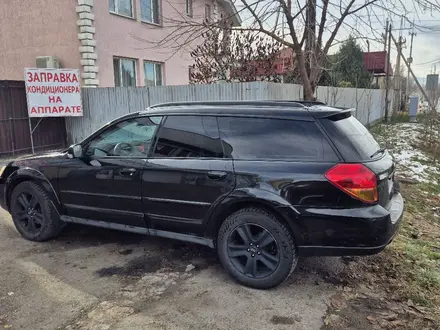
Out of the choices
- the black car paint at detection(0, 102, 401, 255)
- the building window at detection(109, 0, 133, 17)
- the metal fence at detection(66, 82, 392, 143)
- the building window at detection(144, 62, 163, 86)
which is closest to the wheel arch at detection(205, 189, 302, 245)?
the black car paint at detection(0, 102, 401, 255)

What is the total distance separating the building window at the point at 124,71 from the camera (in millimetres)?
14367

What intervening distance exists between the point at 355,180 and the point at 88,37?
1179 cm

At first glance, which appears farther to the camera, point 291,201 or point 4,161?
point 4,161

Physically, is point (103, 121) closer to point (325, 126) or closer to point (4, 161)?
point (4, 161)

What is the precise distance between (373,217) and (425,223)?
3338 mm

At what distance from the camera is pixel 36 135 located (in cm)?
1141

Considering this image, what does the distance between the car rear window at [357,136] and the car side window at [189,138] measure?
1.09 m

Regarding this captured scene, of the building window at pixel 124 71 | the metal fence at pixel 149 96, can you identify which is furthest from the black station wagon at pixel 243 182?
the building window at pixel 124 71

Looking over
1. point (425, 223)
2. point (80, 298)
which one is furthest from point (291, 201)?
point (425, 223)

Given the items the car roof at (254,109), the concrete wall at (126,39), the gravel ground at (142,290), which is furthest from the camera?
the concrete wall at (126,39)

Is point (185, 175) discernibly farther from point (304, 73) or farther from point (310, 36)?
point (310, 36)

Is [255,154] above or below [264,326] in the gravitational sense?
above

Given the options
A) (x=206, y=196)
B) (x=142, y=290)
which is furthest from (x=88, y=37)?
(x=142, y=290)

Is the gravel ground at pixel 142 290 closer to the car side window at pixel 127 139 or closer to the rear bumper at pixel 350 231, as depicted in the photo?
the rear bumper at pixel 350 231
